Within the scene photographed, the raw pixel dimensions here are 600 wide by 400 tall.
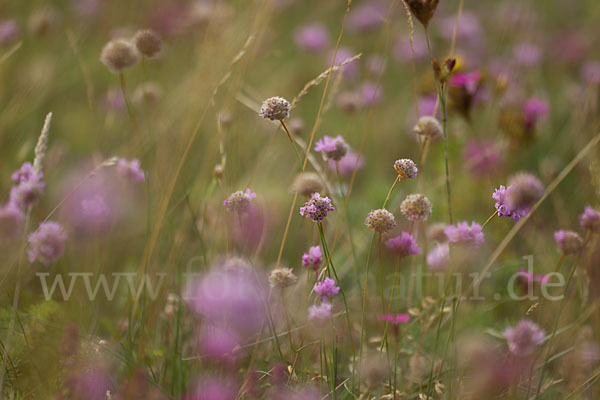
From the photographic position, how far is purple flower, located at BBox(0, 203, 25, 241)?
96 centimetres

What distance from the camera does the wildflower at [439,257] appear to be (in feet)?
3.43

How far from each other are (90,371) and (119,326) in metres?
0.26

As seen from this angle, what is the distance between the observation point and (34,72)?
175 cm

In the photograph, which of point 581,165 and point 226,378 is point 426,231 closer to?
point 226,378

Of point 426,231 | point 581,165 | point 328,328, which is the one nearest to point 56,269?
point 328,328

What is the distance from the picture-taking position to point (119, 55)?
101 cm

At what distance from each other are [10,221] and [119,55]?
34 cm

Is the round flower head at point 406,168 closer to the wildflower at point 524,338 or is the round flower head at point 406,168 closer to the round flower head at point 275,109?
the round flower head at point 275,109

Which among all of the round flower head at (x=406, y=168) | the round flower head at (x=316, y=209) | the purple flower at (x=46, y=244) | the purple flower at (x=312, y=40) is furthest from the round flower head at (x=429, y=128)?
the purple flower at (x=312, y=40)

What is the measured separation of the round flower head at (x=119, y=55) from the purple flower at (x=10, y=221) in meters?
0.30

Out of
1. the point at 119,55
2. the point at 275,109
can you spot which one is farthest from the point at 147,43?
the point at 275,109

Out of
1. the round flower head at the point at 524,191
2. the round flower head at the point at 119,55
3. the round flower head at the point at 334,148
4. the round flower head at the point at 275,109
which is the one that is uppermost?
the round flower head at the point at 119,55

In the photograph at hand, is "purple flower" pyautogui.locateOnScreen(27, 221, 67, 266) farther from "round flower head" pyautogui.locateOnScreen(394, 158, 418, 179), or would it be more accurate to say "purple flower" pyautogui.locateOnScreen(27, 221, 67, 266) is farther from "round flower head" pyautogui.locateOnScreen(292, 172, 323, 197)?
"round flower head" pyautogui.locateOnScreen(394, 158, 418, 179)

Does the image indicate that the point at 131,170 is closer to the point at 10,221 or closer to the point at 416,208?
the point at 10,221
